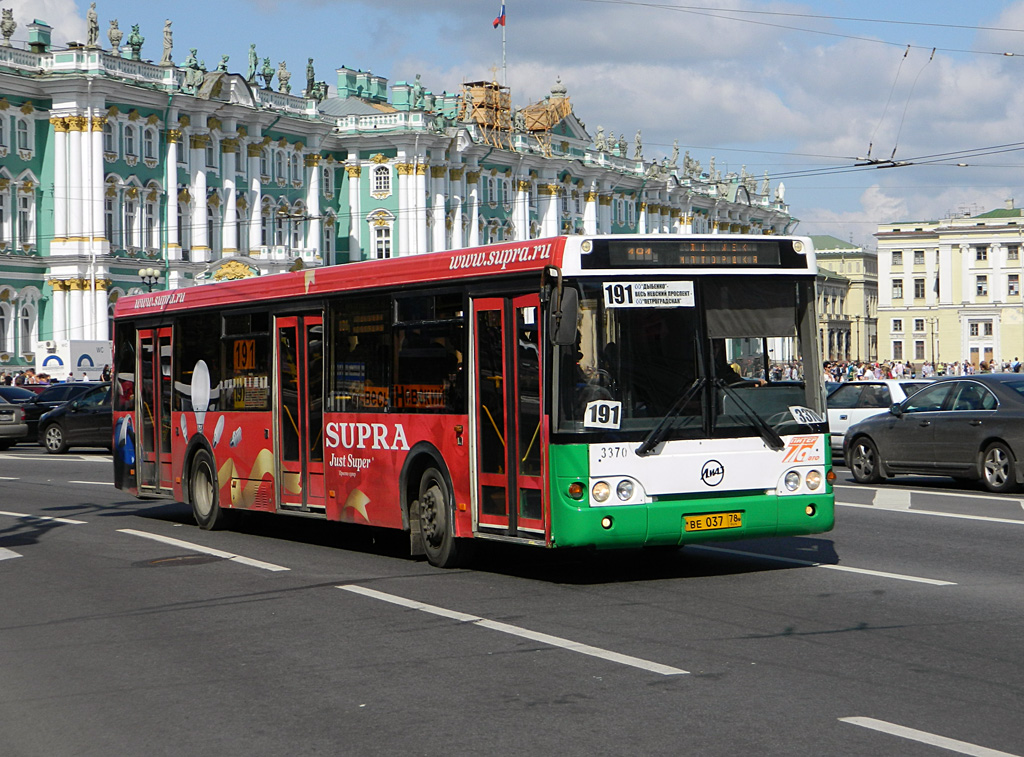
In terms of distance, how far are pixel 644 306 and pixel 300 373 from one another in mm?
4951

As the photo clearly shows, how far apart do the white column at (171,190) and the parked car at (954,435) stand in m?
54.8

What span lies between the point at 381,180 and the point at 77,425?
54.2 metres

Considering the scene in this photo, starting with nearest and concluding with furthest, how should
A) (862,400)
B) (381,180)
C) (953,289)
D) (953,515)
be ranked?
(953,515), (862,400), (381,180), (953,289)

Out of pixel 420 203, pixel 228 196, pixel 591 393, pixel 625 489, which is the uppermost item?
pixel 420 203

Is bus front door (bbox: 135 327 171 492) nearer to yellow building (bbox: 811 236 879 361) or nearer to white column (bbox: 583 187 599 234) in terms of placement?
white column (bbox: 583 187 599 234)

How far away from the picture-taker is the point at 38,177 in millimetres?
68188

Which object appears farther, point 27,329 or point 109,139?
point 109,139

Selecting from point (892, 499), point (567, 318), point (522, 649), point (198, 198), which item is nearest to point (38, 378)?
point (198, 198)

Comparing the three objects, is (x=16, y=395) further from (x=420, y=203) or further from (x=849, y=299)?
(x=849, y=299)

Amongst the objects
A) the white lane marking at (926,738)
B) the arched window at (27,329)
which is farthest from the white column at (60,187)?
the white lane marking at (926,738)

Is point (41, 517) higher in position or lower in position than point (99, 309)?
lower

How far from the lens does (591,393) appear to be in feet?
37.8

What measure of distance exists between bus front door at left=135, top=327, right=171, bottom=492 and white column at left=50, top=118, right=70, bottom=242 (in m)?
51.3

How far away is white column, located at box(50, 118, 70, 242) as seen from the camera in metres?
68.0
